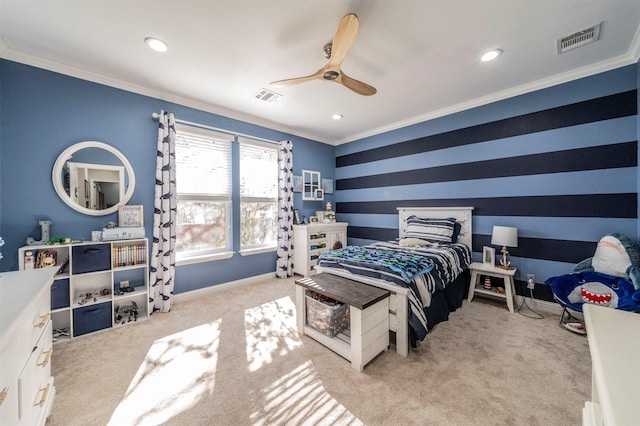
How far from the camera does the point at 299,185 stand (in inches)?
180

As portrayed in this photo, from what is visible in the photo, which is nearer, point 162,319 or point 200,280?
point 162,319

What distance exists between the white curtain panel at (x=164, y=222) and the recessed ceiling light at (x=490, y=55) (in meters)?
3.59

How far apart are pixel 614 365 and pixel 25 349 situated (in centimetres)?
214

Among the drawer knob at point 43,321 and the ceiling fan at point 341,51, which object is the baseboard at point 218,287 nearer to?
the drawer knob at point 43,321

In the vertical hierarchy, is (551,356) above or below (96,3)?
below

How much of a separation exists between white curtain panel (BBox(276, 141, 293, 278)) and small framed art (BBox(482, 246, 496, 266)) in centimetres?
291

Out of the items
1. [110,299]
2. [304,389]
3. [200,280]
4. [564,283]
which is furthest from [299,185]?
[564,283]

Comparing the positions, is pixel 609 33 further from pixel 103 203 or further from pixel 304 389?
pixel 103 203

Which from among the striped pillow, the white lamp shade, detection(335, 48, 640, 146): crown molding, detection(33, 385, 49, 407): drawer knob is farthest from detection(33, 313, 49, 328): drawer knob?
detection(335, 48, 640, 146): crown molding

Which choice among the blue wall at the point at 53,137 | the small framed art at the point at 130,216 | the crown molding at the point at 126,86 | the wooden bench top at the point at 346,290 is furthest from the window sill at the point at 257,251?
the crown molding at the point at 126,86

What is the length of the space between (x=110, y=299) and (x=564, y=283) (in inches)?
184

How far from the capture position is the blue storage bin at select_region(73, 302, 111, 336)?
2.29 meters

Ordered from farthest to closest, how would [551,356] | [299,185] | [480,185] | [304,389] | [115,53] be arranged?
[299,185] → [480,185] → [115,53] → [551,356] → [304,389]

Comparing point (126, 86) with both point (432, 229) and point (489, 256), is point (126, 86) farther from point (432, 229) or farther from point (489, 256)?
point (489, 256)
